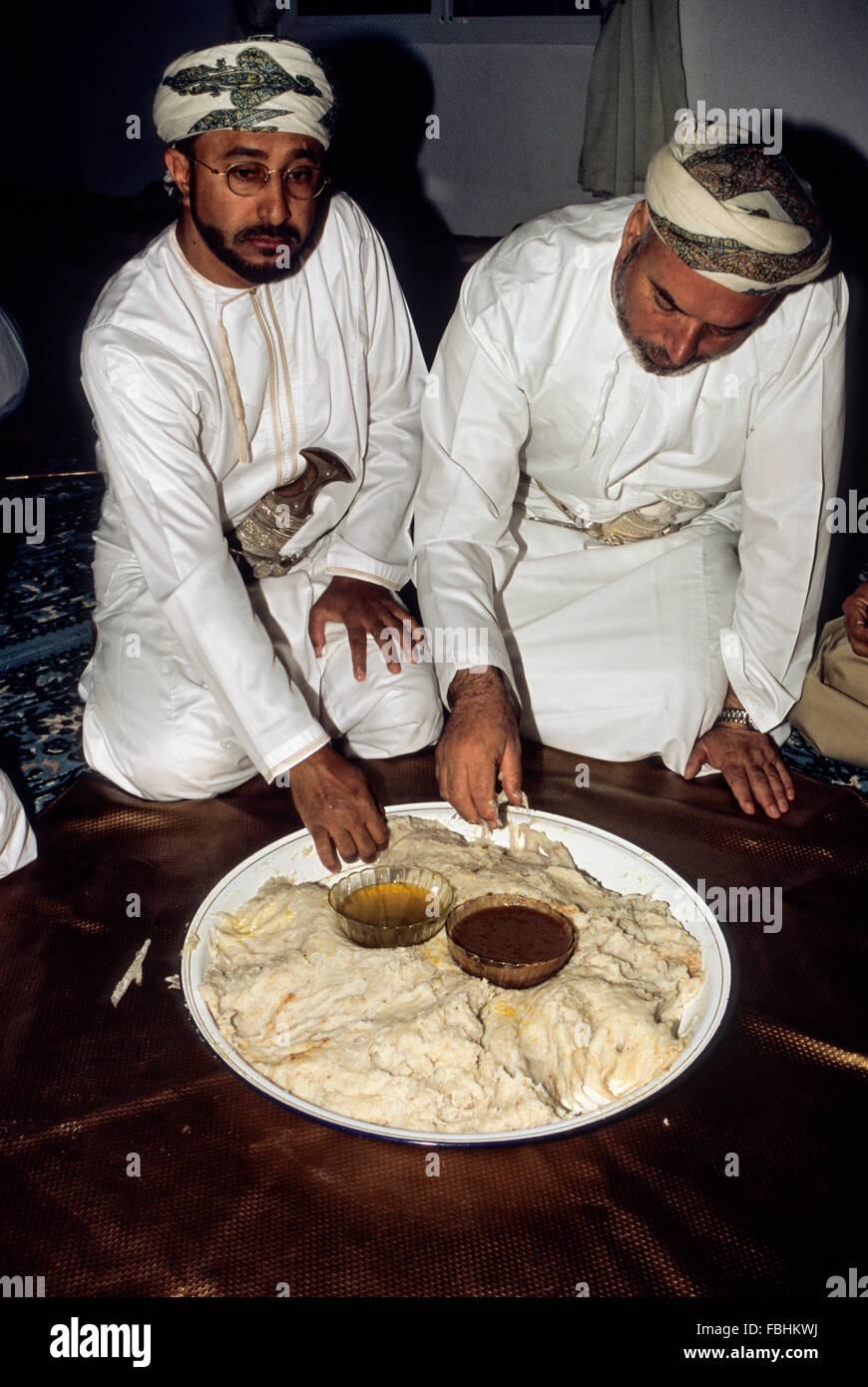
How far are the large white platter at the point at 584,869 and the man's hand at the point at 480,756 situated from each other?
55 millimetres

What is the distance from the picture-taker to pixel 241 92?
6.70ft

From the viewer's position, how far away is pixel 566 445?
2295mm

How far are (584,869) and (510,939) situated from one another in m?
0.31

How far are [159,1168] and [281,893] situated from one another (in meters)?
0.47

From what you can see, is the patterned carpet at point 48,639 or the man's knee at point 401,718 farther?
the patterned carpet at point 48,639

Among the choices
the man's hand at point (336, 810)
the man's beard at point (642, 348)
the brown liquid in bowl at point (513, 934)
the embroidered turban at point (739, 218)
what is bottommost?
the man's hand at point (336, 810)

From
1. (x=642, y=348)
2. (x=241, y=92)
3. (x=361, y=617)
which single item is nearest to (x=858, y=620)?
(x=642, y=348)

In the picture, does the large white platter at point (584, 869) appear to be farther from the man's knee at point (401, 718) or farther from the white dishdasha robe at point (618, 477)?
the man's knee at point (401, 718)

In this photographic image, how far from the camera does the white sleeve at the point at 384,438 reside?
8.16ft

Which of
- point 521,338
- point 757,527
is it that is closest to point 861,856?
point 757,527

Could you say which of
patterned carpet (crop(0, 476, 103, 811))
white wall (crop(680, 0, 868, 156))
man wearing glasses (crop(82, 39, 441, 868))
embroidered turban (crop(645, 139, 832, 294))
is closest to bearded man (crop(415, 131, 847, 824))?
embroidered turban (crop(645, 139, 832, 294))

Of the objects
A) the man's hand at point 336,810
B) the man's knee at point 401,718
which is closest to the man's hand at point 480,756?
the man's hand at point 336,810
